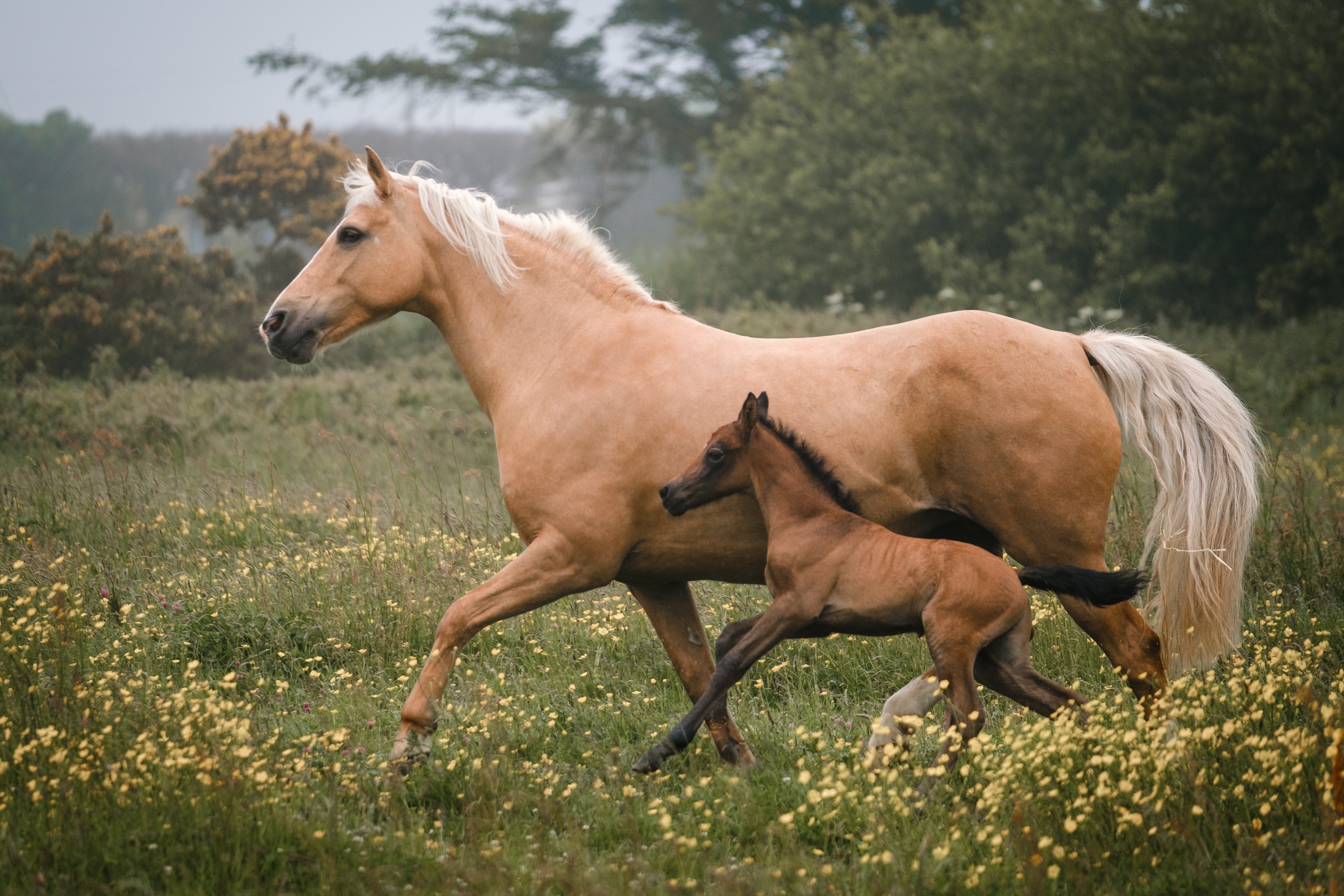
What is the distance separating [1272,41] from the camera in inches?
578

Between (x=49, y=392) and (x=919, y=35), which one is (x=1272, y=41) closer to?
(x=919, y=35)

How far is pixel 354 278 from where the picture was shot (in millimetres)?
4281

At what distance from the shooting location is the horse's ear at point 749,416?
3719 millimetres

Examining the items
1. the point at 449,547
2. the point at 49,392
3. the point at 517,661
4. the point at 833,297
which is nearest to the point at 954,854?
the point at 517,661

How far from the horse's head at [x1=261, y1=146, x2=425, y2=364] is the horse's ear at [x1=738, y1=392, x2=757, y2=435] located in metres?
1.56

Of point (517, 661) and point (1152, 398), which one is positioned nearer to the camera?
point (1152, 398)

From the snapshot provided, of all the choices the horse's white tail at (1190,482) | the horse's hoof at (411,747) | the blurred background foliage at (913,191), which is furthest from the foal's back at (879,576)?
the blurred background foliage at (913,191)

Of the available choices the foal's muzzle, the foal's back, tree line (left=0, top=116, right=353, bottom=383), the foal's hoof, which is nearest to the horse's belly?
the foal's back

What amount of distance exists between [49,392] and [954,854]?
458 inches

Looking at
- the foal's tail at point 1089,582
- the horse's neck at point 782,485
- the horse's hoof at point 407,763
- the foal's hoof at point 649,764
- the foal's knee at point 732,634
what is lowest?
the foal's hoof at point 649,764

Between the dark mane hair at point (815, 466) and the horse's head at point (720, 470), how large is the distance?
6cm

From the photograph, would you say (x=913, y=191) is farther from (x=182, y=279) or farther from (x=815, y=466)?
(x=815, y=466)

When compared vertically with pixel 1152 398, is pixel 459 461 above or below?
below

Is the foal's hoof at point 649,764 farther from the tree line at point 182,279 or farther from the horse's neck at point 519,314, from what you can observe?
the tree line at point 182,279
